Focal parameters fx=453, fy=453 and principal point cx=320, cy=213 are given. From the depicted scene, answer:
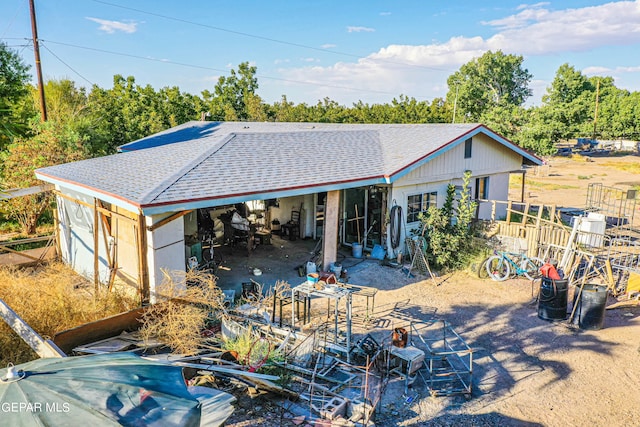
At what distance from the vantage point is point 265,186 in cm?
1138

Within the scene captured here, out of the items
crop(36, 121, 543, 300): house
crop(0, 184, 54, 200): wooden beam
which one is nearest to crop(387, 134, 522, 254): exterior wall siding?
crop(36, 121, 543, 300): house

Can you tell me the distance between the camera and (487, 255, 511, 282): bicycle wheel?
532 inches

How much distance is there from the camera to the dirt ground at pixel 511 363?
7289 millimetres

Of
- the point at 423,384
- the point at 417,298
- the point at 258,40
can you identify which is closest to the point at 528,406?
the point at 423,384

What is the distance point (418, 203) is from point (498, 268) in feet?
11.6

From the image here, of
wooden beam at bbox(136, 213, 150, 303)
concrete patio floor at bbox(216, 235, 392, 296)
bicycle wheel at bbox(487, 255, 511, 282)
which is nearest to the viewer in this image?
wooden beam at bbox(136, 213, 150, 303)

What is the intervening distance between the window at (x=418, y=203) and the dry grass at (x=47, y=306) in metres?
9.31

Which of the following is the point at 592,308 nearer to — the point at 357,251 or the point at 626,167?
the point at 357,251

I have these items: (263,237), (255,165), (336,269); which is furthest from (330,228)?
(263,237)

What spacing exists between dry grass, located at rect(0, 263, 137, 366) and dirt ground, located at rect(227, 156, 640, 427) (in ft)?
12.8

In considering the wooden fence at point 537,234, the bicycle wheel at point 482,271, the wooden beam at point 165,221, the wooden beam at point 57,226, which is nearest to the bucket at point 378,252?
the bicycle wheel at point 482,271

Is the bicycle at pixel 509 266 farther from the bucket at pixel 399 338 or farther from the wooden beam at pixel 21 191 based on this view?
the wooden beam at pixel 21 191

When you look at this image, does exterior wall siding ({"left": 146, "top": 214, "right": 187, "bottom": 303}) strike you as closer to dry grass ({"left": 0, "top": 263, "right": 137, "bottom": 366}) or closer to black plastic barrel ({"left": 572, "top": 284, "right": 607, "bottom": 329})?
dry grass ({"left": 0, "top": 263, "right": 137, "bottom": 366})

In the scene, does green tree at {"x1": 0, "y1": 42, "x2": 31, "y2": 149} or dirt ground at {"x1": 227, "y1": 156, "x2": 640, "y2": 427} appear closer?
dirt ground at {"x1": 227, "y1": 156, "x2": 640, "y2": 427}
